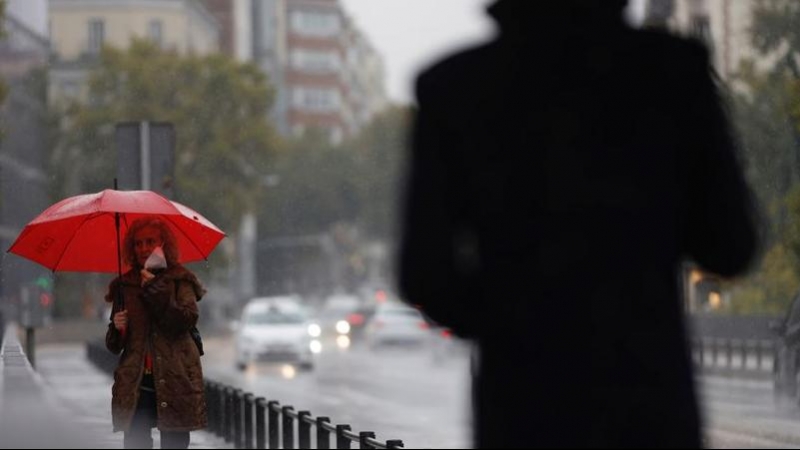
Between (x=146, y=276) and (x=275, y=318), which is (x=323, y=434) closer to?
(x=146, y=276)

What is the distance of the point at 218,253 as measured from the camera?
82062 mm

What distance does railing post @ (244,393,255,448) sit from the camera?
19.3m

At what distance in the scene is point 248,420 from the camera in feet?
63.8

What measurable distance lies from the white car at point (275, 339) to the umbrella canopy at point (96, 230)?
1374 inches

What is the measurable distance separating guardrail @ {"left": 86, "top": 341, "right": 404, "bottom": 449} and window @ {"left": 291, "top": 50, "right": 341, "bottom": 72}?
6536 inches

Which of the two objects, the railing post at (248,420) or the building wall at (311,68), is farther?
the building wall at (311,68)

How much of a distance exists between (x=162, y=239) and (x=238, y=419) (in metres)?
11.8

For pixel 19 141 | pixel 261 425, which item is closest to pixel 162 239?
pixel 261 425

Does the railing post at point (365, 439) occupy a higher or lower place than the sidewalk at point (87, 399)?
lower

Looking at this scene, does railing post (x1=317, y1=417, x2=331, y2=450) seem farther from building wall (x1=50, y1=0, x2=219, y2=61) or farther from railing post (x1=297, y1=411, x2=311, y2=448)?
building wall (x1=50, y1=0, x2=219, y2=61)

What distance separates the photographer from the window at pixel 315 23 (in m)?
190

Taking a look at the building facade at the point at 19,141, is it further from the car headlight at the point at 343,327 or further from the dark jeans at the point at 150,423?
the car headlight at the point at 343,327

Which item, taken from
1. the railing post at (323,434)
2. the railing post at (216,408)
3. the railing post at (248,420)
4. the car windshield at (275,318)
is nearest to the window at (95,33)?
the car windshield at (275,318)

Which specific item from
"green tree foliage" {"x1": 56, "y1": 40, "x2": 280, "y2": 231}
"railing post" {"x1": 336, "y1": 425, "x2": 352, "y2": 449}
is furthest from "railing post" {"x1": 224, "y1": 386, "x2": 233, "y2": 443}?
"green tree foliage" {"x1": 56, "y1": 40, "x2": 280, "y2": 231}
